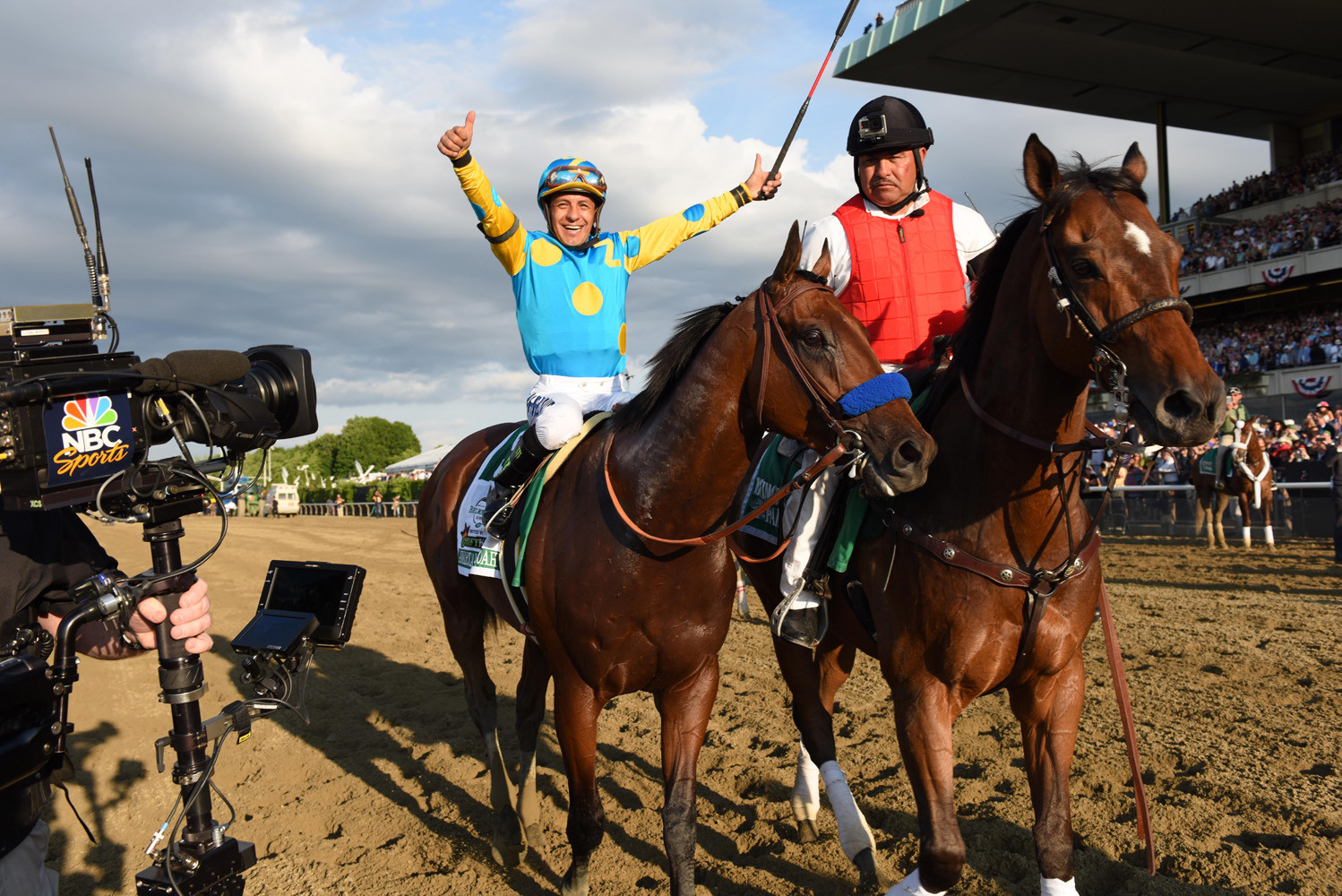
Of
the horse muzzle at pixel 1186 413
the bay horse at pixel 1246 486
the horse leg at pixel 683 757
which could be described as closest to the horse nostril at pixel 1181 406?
the horse muzzle at pixel 1186 413

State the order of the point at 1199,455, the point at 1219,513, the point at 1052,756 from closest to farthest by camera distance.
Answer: the point at 1052,756
the point at 1219,513
the point at 1199,455

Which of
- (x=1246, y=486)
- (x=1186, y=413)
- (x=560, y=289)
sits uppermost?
(x=560, y=289)

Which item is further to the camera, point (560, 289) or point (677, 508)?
point (560, 289)

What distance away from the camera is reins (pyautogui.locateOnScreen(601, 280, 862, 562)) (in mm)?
2494

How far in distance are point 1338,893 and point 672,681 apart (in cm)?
246

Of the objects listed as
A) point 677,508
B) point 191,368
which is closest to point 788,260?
point 677,508

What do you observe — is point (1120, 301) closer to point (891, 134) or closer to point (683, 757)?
point (891, 134)

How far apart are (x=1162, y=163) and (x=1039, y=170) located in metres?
37.5

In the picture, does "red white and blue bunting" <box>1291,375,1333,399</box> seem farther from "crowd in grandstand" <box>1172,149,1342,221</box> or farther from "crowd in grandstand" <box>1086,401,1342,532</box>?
"crowd in grandstand" <box>1172,149,1342,221</box>

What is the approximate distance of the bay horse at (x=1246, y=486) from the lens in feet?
40.5

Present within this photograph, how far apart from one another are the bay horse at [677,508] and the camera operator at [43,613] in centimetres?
125

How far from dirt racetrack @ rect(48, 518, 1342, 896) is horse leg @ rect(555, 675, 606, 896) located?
496 millimetres

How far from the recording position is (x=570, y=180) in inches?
145

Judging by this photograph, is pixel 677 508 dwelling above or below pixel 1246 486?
above
